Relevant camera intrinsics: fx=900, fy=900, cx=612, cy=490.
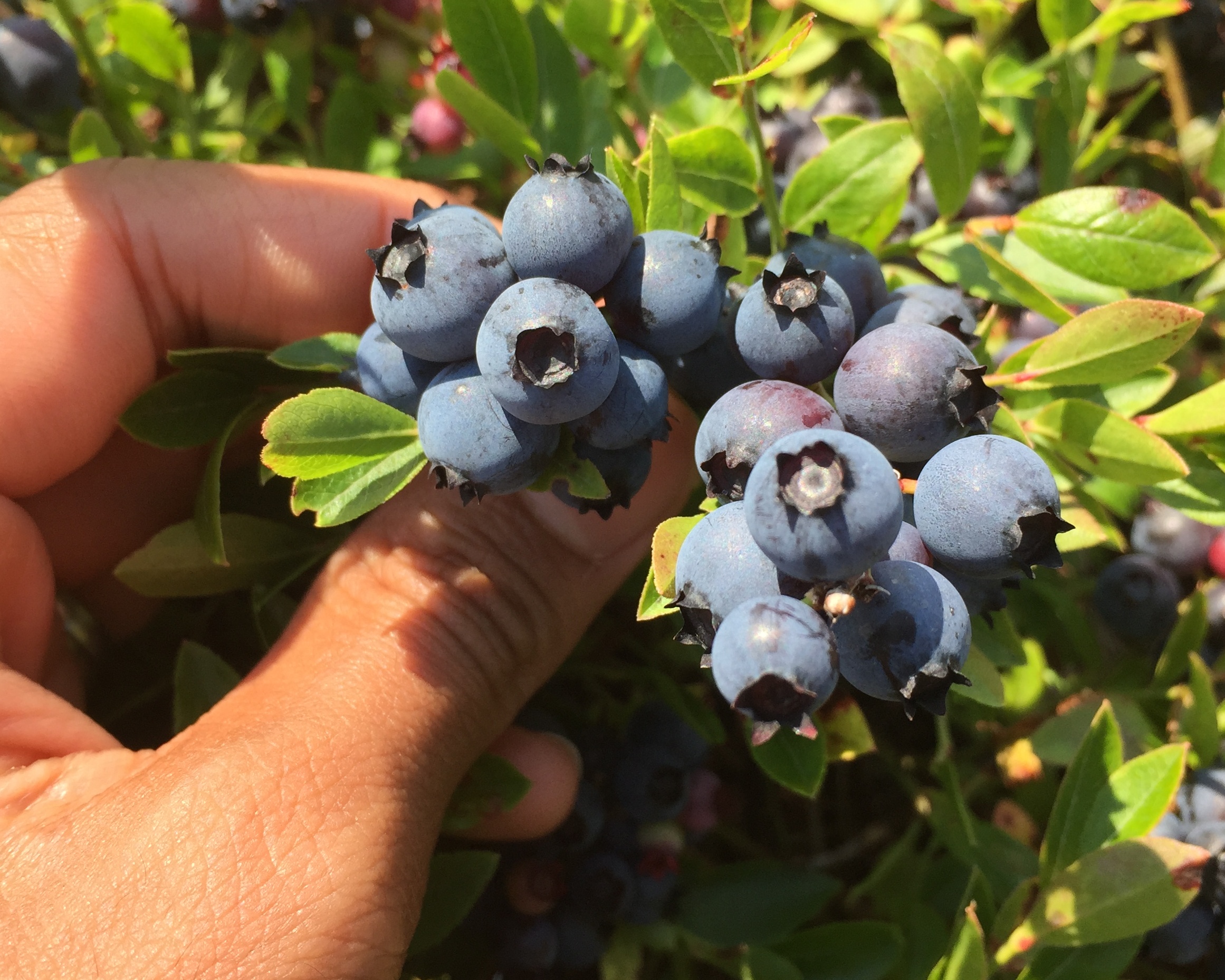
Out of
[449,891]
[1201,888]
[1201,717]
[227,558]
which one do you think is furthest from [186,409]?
[1201,888]

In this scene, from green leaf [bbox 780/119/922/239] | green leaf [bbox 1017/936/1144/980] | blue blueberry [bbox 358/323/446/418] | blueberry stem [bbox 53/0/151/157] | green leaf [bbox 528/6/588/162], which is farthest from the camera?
blueberry stem [bbox 53/0/151/157]

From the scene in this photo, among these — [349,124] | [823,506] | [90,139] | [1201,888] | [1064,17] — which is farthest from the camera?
[349,124]

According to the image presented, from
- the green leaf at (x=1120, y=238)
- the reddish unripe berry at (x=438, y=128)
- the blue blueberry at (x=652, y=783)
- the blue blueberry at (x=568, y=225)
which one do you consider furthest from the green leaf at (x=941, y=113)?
the blue blueberry at (x=652, y=783)

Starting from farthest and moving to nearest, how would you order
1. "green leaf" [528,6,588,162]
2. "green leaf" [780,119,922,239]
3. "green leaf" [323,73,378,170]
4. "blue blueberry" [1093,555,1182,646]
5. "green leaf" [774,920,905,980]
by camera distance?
"green leaf" [323,73,378,170]
"blue blueberry" [1093,555,1182,646]
"green leaf" [774,920,905,980]
"green leaf" [528,6,588,162]
"green leaf" [780,119,922,239]

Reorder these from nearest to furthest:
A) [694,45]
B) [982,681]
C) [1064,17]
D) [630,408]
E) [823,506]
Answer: [823,506]
[630,408]
[982,681]
[694,45]
[1064,17]

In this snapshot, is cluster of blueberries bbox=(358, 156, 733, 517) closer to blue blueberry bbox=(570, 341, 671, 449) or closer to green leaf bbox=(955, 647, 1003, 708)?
blue blueberry bbox=(570, 341, 671, 449)

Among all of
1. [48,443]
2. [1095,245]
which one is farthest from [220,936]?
[1095,245]

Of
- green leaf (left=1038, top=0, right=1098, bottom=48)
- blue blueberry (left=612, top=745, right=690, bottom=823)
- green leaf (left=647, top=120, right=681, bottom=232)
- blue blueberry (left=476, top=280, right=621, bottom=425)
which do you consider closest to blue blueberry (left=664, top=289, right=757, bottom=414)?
green leaf (left=647, top=120, right=681, bottom=232)

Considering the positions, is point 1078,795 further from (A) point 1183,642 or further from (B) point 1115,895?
(A) point 1183,642
